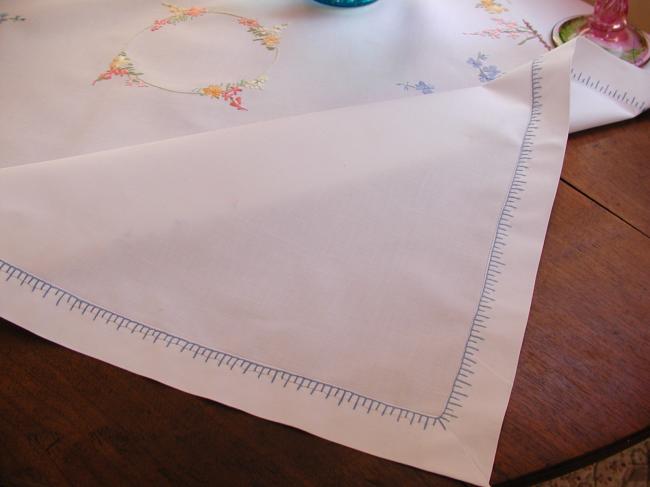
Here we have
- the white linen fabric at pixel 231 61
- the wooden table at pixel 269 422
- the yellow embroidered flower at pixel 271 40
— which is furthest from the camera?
the yellow embroidered flower at pixel 271 40

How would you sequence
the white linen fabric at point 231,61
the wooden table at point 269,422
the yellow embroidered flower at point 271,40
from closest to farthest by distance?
the wooden table at point 269,422 → the white linen fabric at point 231,61 → the yellow embroidered flower at point 271,40

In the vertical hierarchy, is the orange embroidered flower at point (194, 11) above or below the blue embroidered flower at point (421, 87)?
above

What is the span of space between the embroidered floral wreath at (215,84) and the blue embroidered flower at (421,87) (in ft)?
0.58

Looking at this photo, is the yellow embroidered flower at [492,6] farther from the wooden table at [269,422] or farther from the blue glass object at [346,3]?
the wooden table at [269,422]

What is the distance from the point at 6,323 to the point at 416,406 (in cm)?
35

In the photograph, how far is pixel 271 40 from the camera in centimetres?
85

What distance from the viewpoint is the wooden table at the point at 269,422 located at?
0.46 meters

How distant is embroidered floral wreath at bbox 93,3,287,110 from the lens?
A: 766mm

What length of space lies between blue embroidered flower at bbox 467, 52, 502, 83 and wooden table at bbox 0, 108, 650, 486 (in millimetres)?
327

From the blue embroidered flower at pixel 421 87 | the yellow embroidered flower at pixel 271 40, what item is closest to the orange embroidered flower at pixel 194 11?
the yellow embroidered flower at pixel 271 40

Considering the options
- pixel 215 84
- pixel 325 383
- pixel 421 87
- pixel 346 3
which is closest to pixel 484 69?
pixel 421 87

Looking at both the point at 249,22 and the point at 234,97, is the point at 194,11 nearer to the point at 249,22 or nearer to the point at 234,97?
the point at 249,22

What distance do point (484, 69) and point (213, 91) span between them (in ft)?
1.15

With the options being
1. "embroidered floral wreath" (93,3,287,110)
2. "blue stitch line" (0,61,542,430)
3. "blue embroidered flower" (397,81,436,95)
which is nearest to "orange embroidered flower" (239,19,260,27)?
"embroidered floral wreath" (93,3,287,110)
